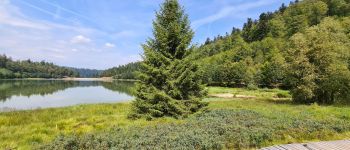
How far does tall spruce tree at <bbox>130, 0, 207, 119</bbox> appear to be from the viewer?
16.5 meters

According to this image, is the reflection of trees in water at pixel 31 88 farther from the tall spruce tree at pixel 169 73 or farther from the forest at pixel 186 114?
the forest at pixel 186 114

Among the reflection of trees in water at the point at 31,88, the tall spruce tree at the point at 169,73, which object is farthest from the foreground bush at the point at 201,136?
the reflection of trees in water at the point at 31,88

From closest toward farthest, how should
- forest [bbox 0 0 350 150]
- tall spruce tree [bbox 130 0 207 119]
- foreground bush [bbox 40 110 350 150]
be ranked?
foreground bush [bbox 40 110 350 150] < forest [bbox 0 0 350 150] < tall spruce tree [bbox 130 0 207 119]

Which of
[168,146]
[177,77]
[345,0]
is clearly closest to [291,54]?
[177,77]

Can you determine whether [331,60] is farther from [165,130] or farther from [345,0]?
[345,0]

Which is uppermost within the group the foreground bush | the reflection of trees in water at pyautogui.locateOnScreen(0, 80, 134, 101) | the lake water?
the foreground bush

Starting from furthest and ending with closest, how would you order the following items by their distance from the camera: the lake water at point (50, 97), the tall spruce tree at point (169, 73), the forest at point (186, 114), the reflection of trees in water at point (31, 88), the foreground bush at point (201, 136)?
1. the reflection of trees in water at point (31, 88)
2. the lake water at point (50, 97)
3. the tall spruce tree at point (169, 73)
4. the forest at point (186, 114)
5. the foreground bush at point (201, 136)

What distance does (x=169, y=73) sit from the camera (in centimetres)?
1670

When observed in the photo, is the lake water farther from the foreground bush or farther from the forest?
the foreground bush

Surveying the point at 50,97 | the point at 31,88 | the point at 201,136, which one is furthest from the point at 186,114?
the point at 31,88

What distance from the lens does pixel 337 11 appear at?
138625 mm

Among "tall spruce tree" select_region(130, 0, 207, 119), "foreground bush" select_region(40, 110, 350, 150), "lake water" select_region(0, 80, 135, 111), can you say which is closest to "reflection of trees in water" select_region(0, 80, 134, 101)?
"lake water" select_region(0, 80, 135, 111)

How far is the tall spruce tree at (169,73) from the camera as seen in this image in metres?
16.5

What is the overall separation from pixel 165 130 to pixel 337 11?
510 ft
